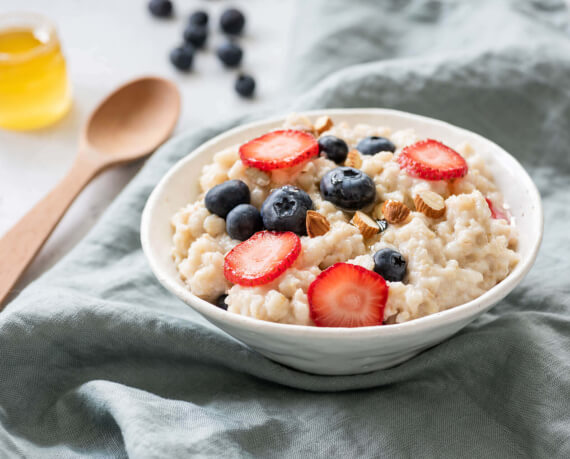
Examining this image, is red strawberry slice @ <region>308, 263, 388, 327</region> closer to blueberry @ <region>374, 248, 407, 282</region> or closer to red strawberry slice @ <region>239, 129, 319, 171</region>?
blueberry @ <region>374, 248, 407, 282</region>

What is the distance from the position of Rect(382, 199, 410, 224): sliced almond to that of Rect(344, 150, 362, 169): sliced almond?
0.88 ft

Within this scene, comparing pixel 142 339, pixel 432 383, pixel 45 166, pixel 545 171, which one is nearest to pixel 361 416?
pixel 432 383

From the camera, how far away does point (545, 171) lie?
3275mm

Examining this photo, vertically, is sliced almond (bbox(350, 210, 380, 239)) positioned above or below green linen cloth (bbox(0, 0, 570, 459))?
above

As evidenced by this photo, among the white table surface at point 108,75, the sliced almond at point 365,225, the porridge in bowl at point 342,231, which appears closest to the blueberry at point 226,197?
the porridge in bowl at point 342,231

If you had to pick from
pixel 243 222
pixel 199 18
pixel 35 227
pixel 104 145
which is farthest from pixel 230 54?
pixel 243 222

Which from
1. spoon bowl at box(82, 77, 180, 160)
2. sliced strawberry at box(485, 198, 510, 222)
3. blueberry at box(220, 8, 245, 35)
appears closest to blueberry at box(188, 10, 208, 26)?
blueberry at box(220, 8, 245, 35)

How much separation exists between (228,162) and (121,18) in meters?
2.79

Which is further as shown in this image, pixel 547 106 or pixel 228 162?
pixel 547 106

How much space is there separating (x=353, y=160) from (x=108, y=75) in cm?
242

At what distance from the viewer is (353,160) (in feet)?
8.09

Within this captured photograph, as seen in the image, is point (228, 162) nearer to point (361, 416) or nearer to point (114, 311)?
point (114, 311)

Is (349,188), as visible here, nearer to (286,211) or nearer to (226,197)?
(286,211)

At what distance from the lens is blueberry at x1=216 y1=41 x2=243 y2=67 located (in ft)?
14.1
